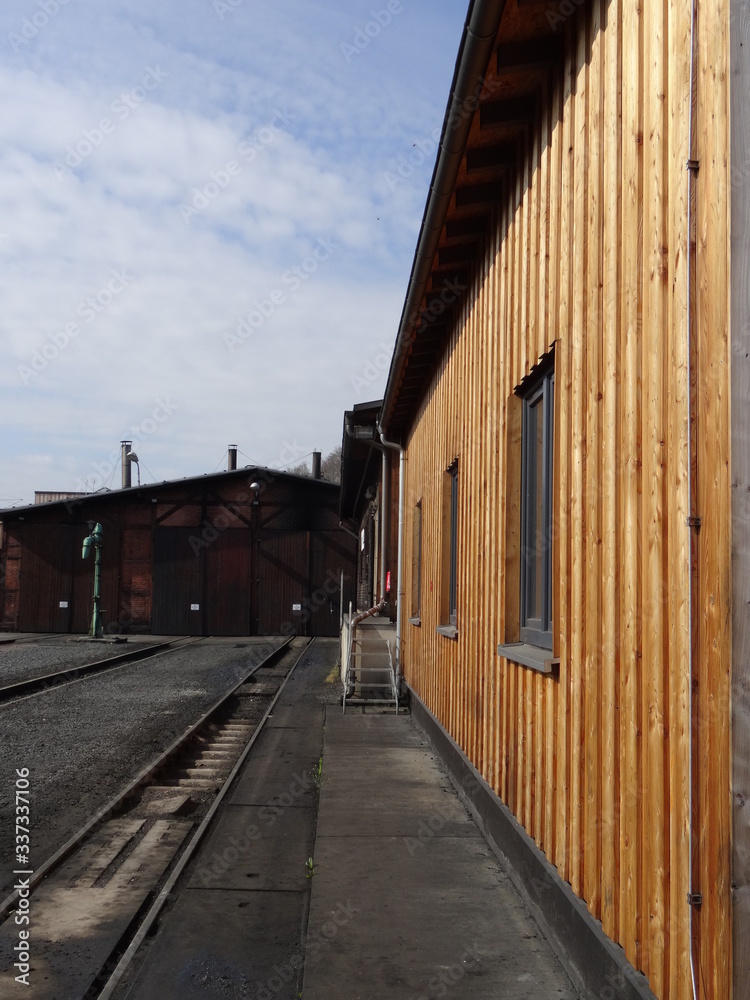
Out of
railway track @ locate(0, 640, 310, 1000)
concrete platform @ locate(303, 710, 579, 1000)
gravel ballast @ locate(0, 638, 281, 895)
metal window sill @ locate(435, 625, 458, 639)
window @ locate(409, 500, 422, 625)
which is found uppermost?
window @ locate(409, 500, 422, 625)

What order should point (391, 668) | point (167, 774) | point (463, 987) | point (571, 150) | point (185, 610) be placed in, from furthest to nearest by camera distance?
point (185, 610) → point (391, 668) → point (167, 774) → point (571, 150) → point (463, 987)

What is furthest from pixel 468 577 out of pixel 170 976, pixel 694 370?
pixel 694 370

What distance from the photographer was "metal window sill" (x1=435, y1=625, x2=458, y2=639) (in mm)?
7227

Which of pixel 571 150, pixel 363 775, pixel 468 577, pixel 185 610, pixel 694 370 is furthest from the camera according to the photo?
pixel 185 610

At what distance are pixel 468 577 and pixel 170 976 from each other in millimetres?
3603

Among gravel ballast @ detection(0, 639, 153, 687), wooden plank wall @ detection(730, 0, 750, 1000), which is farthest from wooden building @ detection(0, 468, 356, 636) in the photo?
wooden plank wall @ detection(730, 0, 750, 1000)

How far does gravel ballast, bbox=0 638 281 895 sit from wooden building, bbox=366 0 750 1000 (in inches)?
117

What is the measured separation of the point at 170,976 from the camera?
11.9 ft

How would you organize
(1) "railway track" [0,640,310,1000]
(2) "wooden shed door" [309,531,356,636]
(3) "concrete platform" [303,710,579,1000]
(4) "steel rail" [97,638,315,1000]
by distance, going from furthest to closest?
(2) "wooden shed door" [309,531,356,636] → (1) "railway track" [0,640,310,1000] → (4) "steel rail" [97,638,315,1000] → (3) "concrete platform" [303,710,579,1000]

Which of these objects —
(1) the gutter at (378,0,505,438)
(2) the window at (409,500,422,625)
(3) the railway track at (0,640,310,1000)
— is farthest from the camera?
(2) the window at (409,500,422,625)

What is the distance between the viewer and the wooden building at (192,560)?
33219mm

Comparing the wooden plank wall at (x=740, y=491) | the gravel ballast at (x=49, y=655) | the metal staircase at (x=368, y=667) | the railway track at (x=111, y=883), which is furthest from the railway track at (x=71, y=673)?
the wooden plank wall at (x=740, y=491)

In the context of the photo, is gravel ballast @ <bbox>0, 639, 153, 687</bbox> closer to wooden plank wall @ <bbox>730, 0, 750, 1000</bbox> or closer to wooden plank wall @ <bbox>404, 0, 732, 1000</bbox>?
wooden plank wall @ <bbox>404, 0, 732, 1000</bbox>

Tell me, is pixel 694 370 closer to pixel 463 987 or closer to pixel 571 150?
pixel 571 150
